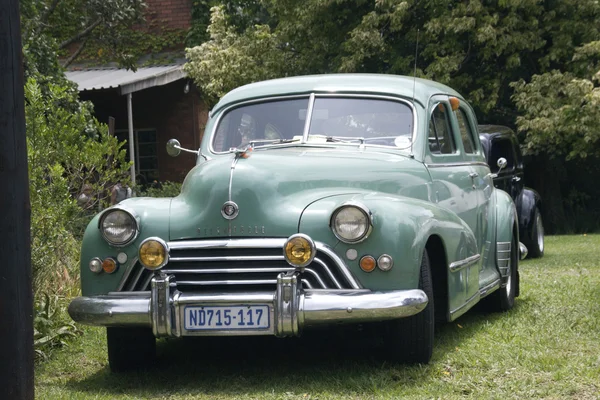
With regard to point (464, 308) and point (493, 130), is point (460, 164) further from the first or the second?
point (493, 130)

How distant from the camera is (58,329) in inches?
275

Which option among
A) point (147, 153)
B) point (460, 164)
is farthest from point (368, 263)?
point (147, 153)

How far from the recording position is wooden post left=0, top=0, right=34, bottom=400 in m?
4.35

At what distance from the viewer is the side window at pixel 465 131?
769cm

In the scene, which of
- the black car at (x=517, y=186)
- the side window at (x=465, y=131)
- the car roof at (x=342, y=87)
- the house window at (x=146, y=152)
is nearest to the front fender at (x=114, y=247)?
the car roof at (x=342, y=87)

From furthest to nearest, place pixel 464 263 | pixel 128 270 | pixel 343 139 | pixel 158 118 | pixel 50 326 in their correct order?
pixel 158 118, pixel 50 326, pixel 343 139, pixel 464 263, pixel 128 270

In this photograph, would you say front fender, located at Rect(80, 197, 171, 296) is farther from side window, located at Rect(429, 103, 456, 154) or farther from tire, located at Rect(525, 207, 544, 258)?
tire, located at Rect(525, 207, 544, 258)

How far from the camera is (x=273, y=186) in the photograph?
18.5 feet

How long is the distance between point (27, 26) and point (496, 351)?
1052 cm

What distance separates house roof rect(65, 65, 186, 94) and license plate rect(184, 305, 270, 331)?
1281cm

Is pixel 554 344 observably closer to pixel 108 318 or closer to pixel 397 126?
pixel 397 126

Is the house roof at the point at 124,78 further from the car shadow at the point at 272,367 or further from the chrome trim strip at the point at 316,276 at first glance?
the chrome trim strip at the point at 316,276

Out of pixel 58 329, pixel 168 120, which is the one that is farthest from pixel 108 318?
pixel 168 120

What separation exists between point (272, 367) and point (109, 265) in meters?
1.12
